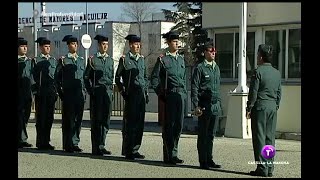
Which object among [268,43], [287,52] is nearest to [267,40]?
[268,43]

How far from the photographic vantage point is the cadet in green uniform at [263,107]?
9.43 metres

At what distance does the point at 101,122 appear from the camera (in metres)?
11.8

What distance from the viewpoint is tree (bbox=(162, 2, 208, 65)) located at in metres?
34.4

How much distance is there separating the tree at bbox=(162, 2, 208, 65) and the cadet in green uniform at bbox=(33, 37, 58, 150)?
1990cm

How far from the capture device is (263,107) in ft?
31.1

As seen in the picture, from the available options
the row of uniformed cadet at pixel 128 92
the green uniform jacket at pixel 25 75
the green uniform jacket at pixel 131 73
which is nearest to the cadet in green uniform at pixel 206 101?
the row of uniformed cadet at pixel 128 92

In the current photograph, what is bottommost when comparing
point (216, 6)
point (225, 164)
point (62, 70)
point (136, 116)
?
point (225, 164)

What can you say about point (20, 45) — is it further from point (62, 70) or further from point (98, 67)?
point (98, 67)

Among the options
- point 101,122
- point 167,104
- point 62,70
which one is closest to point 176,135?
point 167,104

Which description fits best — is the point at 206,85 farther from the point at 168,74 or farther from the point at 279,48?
the point at 279,48

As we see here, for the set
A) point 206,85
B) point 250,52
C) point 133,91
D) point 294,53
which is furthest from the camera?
point 250,52

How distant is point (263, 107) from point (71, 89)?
4.25 metres

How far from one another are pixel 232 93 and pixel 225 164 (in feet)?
17.8
